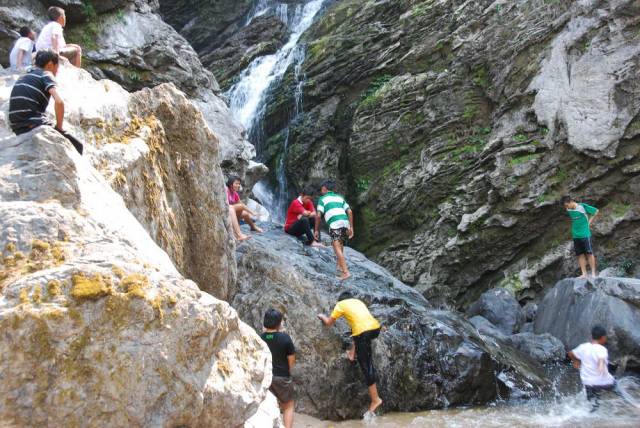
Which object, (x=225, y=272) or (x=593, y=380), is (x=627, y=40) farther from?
(x=225, y=272)

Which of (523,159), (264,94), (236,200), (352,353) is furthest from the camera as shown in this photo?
(264,94)

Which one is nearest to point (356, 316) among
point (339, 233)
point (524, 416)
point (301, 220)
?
point (339, 233)

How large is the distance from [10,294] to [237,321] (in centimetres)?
174

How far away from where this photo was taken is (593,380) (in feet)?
28.4

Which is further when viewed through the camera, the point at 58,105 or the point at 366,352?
the point at 366,352

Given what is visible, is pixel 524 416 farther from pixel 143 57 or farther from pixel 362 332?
pixel 143 57

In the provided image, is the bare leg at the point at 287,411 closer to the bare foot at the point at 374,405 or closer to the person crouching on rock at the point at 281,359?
the person crouching on rock at the point at 281,359

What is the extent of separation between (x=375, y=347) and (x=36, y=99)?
666 cm

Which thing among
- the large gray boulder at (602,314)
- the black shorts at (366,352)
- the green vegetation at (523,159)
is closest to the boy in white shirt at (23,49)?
the black shorts at (366,352)

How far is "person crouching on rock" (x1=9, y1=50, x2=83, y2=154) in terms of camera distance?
5.07 m

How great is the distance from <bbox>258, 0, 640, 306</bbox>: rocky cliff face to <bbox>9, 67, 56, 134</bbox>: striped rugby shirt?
16578mm

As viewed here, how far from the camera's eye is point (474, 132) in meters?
21.2

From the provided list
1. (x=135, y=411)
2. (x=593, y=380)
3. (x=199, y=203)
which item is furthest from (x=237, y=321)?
(x=593, y=380)

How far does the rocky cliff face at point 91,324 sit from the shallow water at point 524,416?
4577 mm
